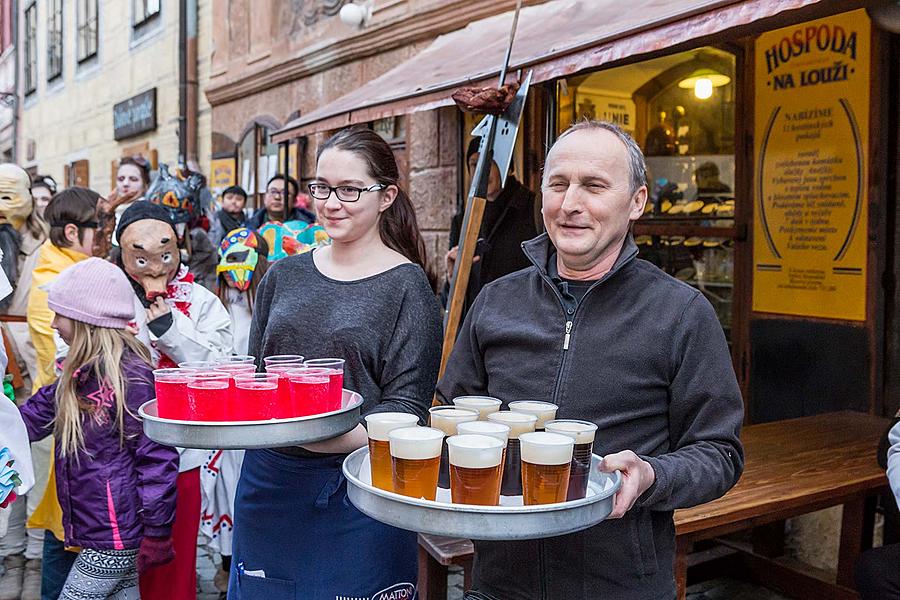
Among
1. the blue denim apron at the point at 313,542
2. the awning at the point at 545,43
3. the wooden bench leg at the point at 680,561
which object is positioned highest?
the awning at the point at 545,43

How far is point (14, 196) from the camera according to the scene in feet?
14.1

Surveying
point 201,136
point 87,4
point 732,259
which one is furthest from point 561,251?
point 87,4

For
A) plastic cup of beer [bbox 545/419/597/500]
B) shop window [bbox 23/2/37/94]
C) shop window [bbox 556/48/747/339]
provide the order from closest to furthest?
plastic cup of beer [bbox 545/419/597/500]
shop window [bbox 556/48/747/339]
shop window [bbox 23/2/37/94]

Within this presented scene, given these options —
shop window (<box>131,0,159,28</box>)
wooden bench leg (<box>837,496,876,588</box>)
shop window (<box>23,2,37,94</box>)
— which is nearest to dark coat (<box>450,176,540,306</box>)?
wooden bench leg (<box>837,496,876,588</box>)

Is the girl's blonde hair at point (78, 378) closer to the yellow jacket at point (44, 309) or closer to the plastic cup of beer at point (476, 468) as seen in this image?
the yellow jacket at point (44, 309)

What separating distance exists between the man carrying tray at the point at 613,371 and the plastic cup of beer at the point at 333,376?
0.39 meters

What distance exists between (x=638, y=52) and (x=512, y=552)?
6.87 ft

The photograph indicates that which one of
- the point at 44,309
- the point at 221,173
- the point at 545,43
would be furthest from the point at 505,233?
the point at 221,173

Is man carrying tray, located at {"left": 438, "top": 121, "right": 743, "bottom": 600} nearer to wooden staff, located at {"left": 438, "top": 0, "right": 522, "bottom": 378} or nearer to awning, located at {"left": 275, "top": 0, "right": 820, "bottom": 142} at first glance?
awning, located at {"left": 275, "top": 0, "right": 820, "bottom": 142}

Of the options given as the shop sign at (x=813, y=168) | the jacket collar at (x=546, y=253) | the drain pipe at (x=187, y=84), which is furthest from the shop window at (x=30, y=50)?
the jacket collar at (x=546, y=253)

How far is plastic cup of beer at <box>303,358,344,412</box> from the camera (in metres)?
1.95

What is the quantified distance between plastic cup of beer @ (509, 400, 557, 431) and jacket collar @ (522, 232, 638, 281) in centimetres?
31

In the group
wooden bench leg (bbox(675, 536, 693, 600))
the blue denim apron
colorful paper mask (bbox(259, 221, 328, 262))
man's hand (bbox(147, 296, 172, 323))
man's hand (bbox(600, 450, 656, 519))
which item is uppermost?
colorful paper mask (bbox(259, 221, 328, 262))

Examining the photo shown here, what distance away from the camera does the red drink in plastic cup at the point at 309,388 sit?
1.91m
